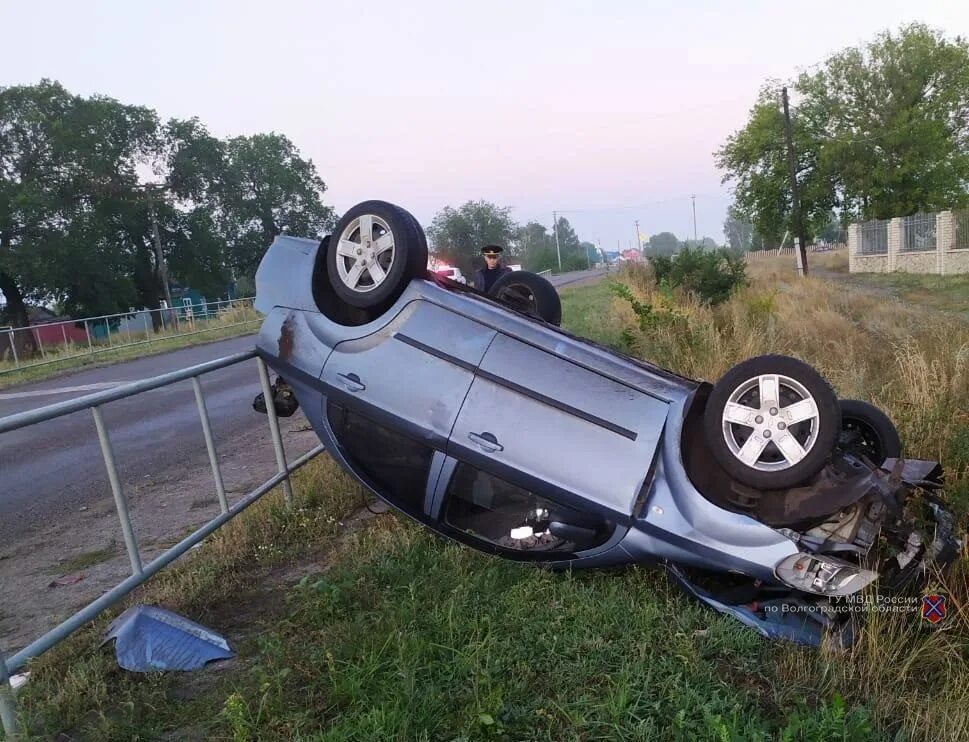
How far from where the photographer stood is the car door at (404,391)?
336cm

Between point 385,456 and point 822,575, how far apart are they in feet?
6.95

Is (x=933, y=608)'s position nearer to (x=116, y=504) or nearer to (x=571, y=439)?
(x=571, y=439)

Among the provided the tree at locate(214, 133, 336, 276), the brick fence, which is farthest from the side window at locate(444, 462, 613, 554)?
the tree at locate(214, 133, 336, 276)

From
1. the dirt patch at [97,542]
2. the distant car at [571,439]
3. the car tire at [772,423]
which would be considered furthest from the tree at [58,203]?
the car tire at [772,423]

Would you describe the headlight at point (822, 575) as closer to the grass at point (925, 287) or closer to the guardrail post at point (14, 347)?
the grass at point (925, 287)

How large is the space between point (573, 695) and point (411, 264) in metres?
2.22

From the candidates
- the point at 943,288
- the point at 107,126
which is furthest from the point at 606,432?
the point at 107,126

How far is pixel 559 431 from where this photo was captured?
3180 millimetres

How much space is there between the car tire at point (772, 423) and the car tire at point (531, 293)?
2.31 meters

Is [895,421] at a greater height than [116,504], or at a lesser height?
lesser

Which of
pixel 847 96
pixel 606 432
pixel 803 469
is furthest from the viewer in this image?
pixel 847 96

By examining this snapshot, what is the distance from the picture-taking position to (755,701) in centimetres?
258

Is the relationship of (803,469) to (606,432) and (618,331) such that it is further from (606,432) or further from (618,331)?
(618,331)

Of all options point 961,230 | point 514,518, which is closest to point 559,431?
point 514,518
